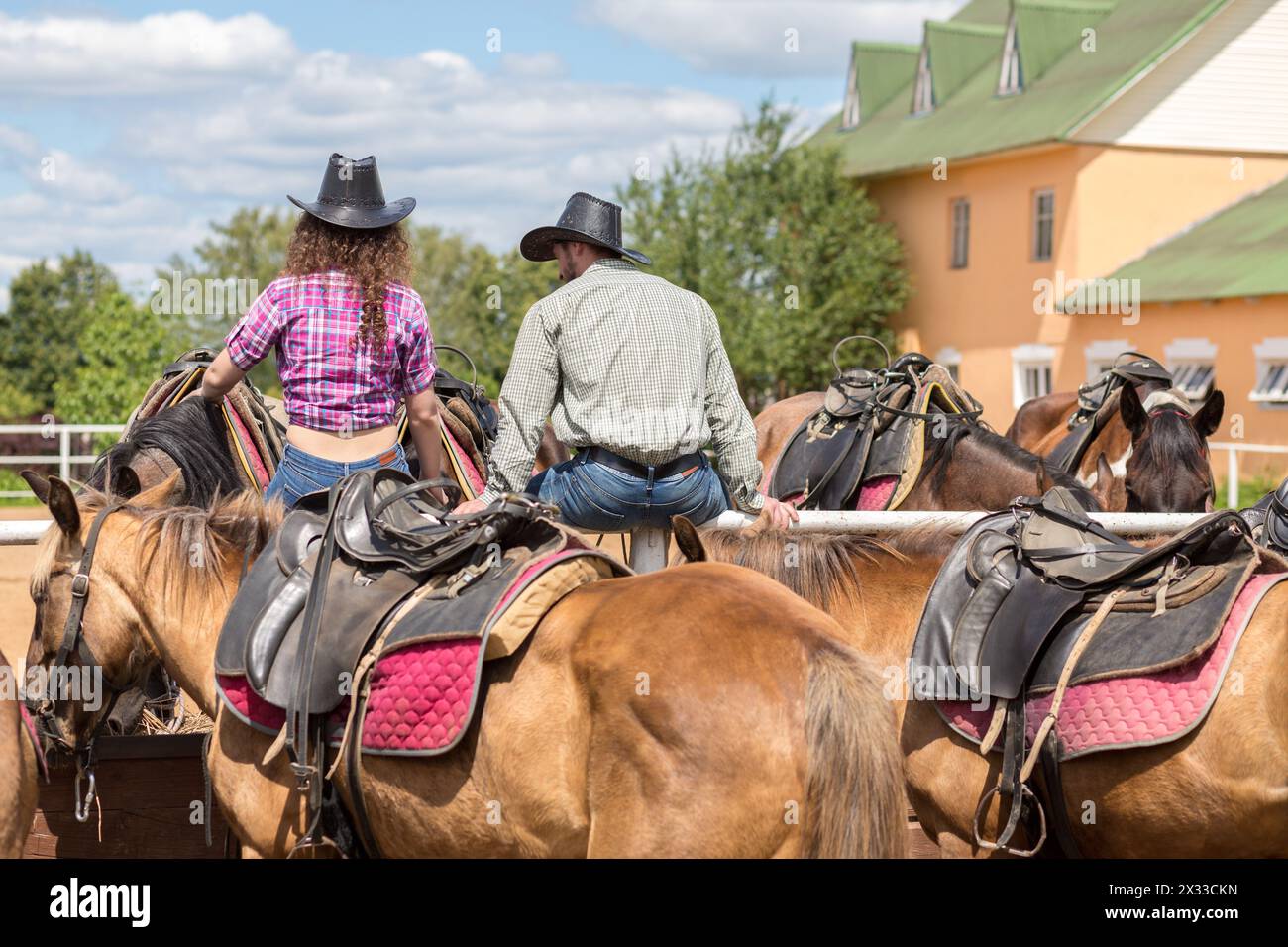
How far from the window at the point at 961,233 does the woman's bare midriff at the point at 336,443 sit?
26.8 meters

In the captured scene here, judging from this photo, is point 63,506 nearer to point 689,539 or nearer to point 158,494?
point 158,494

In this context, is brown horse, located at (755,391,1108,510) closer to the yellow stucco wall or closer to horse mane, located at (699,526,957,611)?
horse mane, located at (699,526,957,611)

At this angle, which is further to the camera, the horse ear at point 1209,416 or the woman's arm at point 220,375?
the horse ear at point 1209,416

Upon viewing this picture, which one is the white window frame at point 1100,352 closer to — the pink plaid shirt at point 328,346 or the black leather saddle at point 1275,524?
the black leather saddle at point 1275,524

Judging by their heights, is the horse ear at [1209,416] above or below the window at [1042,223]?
below

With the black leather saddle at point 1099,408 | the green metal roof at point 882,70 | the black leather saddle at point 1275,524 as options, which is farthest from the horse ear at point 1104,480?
the green metal roof at point 882,70

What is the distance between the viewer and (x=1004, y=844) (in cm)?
377

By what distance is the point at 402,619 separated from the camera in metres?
3.56

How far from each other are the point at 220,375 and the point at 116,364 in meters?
25.4

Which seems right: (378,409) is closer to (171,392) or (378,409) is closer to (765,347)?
(171,392)

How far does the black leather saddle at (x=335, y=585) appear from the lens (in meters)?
3.55

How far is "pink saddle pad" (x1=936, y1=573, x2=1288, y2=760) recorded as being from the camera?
3.56 metres

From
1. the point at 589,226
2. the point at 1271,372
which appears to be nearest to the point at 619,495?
the point at 589,226

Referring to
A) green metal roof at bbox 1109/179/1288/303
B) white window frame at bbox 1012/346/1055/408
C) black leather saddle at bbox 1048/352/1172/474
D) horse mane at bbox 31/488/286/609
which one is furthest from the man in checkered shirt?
white window frame at bbox 1012/346/1055/408
